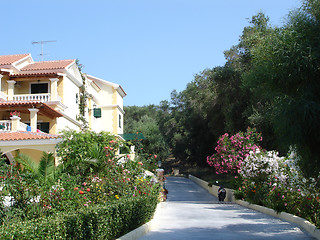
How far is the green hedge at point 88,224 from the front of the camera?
5.85 meters

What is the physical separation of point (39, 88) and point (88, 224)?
79.1ft

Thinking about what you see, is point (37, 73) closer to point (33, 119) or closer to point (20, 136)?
point (33, 119)

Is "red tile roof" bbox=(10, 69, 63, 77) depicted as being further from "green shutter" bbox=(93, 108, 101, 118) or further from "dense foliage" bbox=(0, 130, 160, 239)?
"dense foliage" bbox=(0, 130, 160, 239)

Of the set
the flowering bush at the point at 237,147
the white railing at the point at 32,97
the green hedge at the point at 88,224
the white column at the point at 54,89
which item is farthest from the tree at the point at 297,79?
the white railing at the point at 32,97

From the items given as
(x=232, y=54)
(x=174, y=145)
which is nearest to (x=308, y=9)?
(x=232, y=54)

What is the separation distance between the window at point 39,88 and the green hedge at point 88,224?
20147 millimetres

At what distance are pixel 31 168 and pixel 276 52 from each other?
26.1ft

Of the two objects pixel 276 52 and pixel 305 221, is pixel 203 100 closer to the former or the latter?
pixel 305 221

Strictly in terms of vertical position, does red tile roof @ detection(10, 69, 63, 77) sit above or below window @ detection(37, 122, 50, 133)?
above

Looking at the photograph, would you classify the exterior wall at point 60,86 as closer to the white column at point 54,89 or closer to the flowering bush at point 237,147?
the white column at point 54,89

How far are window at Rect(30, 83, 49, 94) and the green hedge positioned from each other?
793 inches

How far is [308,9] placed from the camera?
9609 mm

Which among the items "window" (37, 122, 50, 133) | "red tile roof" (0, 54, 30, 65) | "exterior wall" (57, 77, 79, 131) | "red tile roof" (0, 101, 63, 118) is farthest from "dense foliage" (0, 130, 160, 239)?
"red tile roof" (0, 54, 30, 65)

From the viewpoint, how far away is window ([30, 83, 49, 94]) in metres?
30.0
